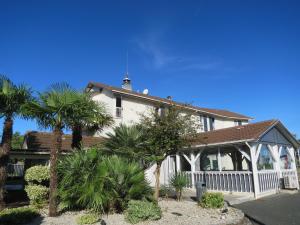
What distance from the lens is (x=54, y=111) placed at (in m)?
9.15

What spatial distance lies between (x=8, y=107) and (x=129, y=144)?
222 inches

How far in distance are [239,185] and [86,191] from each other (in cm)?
914

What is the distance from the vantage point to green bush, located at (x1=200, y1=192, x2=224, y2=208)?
9938 millimetres

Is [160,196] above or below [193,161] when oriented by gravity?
below

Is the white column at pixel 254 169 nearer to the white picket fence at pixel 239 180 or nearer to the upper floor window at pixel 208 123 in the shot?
the white picket fence at pixel 239 180

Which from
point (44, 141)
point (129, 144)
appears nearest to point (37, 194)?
point (129, 144)

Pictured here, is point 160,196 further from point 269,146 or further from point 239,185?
point 269,146

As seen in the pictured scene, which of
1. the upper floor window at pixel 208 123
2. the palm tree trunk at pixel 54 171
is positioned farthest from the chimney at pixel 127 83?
the palm tree trunk at pixel 54 171

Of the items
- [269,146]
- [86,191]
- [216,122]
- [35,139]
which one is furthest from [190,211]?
[216,122]

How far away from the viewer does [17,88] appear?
10570mm

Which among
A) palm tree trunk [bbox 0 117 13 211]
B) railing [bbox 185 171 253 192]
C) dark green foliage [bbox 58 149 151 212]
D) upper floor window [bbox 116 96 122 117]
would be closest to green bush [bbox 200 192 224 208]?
dark green foliage [bbox 58 149 151 212]

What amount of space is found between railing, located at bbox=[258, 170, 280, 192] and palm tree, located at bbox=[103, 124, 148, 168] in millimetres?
6579

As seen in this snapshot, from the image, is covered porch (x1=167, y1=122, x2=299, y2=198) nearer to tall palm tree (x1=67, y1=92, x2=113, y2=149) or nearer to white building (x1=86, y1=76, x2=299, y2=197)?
white building (x1=86, y1=76, x2=299, y2=197)

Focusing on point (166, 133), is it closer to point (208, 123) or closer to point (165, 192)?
point (165, 192)
